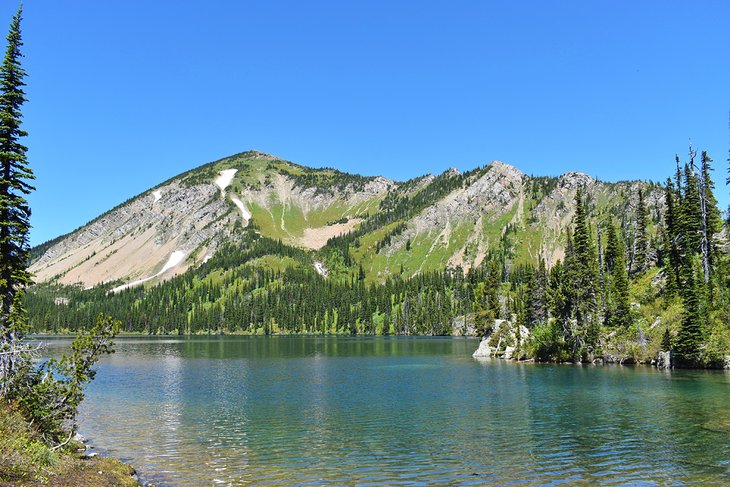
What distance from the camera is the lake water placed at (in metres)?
28.9

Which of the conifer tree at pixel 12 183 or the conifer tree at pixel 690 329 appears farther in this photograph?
the conifer tree at pixel 690 329

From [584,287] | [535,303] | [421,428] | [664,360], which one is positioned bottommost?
[664,360]

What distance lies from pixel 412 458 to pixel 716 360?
6897cm

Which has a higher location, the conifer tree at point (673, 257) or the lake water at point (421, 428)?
the conifer tree at point (673, 257)

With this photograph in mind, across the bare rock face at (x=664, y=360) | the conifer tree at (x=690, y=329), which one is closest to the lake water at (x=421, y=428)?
the conifer tree at (x=690, y=329)

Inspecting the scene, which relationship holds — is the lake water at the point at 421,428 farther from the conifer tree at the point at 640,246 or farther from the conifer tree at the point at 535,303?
the conifer tree at the point at 640,246

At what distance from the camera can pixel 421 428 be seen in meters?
41.2

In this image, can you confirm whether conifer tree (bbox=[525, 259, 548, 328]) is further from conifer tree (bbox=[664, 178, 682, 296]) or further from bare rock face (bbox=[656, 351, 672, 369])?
bare rock face (bbox=[656, 351, 672, 369])

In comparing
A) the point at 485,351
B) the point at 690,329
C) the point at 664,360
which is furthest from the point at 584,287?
the point at 485,351

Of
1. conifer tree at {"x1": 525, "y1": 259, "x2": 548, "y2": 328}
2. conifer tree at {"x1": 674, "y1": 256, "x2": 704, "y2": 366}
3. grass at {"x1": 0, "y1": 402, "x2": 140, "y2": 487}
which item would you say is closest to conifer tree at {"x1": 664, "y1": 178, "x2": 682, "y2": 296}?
conifer tree at {"x1": 674, "y1": 256, "x2": 704, "y2": 366}

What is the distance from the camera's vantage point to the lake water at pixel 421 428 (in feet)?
94.7

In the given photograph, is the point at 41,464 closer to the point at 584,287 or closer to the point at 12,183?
the point at 12,183

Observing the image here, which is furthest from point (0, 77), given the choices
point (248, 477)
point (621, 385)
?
point (621, 385)

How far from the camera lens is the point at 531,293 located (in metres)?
125
